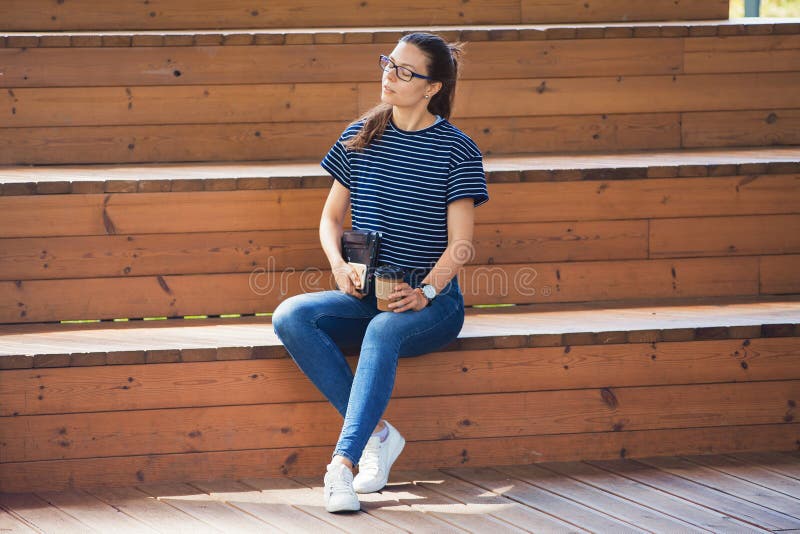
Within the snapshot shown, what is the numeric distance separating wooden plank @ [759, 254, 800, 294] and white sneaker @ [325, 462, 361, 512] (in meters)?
1.40

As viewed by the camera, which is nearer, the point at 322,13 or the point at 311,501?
the point at 311,501

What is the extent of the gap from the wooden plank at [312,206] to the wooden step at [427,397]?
0.29 meters

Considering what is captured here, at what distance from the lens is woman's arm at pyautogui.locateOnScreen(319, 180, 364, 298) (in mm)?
2348

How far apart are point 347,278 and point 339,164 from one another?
0.97ft

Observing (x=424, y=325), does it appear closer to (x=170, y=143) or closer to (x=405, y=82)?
(x=405, y=82)

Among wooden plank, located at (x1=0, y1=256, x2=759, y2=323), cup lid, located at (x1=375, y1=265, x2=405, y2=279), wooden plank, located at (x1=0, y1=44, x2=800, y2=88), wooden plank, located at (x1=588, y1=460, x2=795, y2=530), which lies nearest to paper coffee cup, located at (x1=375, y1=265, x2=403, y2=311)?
cup lid, located at (x1=375, y1=265, x2=405, y2=279)

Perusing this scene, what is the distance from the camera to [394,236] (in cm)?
238

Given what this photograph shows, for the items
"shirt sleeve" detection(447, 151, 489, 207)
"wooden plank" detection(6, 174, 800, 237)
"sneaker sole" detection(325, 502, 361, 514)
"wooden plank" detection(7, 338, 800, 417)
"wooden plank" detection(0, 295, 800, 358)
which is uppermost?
"shirt sleeve" detection(447, 151, 489, 207)

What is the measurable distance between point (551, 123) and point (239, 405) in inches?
56.5

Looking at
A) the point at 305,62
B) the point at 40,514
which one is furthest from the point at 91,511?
the point at 305,62

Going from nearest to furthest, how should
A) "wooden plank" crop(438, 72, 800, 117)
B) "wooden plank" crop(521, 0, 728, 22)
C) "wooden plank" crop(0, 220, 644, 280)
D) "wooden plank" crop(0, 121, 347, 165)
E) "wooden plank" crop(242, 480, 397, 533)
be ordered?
"wooden plank" crop(242, 480, 397, 533) → "wooden plank" crop(0, 220, 644, 280) → "wooden plank" crop(0, 121, 347, 165) → "wooden plank" crop(438, 72, 800, 117) → "wooden plank" crop(521, 0, 728, 22)

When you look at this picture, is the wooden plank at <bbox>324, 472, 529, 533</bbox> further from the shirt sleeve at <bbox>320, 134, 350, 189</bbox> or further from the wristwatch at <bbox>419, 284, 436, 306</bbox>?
the shirt sleeve at <bbox>320, 134, 350, 189</bbox>

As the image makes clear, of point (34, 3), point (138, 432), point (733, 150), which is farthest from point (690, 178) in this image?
point (34, 3)

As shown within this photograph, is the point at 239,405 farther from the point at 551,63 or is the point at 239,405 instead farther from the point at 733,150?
the point at 733,150
